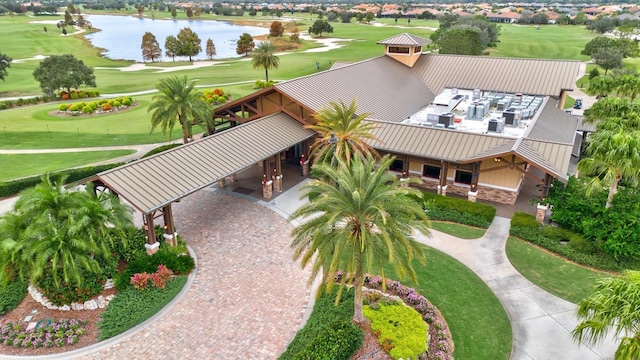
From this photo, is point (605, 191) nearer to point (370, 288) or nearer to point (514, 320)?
point (514, 320)

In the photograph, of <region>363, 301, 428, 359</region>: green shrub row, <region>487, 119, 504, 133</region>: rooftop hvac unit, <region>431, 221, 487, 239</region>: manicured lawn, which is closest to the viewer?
<region>363, 301, 428, 359</region>: green shrub row

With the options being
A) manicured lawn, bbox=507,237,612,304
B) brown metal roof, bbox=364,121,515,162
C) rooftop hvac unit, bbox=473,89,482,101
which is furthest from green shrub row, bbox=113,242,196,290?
rooftop hvac unit, bbox=473,89,482,101

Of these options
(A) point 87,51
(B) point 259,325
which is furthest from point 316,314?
(A) point 87,51

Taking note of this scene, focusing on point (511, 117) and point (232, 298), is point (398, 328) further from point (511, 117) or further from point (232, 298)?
point (511, 117)

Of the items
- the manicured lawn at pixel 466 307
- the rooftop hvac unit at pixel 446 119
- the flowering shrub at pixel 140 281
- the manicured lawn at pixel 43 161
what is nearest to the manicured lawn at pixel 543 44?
the rooftop hvac unit at pixel 446 119

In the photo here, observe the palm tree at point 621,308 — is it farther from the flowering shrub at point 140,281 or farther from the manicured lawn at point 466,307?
the flowering shrub at point 140,281

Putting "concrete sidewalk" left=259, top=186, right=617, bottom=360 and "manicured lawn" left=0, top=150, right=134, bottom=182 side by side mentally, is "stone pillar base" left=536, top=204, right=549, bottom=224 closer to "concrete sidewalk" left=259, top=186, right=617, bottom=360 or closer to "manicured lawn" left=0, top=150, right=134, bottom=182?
"concrete sidewalk" left=259, top=186, right=617, bottom=360
